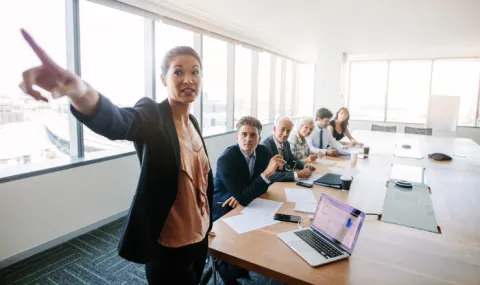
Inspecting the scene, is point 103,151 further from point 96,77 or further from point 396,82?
point 396,82

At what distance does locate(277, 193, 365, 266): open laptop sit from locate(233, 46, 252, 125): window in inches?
182

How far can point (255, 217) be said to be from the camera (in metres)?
1.75

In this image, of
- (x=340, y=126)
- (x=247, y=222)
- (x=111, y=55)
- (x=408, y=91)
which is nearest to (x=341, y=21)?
(x=340, y=126)

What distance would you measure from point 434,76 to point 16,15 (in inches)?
375

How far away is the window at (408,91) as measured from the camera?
8.48 meters

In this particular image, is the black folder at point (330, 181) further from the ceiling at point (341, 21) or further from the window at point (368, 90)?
A: the window at point (368, 90)

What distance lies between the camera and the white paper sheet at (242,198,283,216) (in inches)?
71.4

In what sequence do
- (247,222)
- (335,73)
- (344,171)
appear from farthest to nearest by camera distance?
(335,73)
(344,171)
(247,222)

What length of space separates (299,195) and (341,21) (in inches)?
141

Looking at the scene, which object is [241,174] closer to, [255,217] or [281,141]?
[255,217]

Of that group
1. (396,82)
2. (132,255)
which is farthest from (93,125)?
(396,82)

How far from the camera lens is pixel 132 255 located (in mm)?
993

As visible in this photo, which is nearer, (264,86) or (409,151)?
(409,151)

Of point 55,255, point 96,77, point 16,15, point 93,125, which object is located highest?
point 16,15
